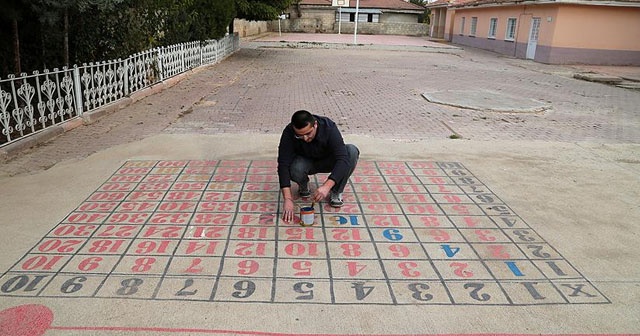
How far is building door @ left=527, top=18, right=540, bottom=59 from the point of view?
23400mm

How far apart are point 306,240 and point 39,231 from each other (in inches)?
83.7

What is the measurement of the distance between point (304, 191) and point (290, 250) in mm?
1058

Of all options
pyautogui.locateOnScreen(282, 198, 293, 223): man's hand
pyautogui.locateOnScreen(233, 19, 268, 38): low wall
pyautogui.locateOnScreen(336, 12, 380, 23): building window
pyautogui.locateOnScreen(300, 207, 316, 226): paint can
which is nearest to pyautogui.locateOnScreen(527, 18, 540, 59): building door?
Result: pyautogui.locateOnScreen(233, 19, 268, 38): low wall

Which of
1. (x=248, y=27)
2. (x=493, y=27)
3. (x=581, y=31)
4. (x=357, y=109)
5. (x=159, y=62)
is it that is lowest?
(x=357, y=109)

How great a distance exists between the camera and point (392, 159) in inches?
229

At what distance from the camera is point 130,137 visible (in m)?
6.68

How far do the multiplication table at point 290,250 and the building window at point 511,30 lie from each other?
2456 cm

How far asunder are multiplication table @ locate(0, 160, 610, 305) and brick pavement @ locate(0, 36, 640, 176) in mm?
2196

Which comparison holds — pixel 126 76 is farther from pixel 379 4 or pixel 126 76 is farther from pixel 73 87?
pixel 379 4

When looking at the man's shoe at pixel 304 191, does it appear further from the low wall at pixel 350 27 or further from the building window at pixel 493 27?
the low wall at pixel 350 27

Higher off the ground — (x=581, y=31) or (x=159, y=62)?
(x=581, y=31)

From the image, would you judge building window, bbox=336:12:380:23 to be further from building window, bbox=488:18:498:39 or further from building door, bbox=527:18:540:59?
building door, bbox=527:18:540:59

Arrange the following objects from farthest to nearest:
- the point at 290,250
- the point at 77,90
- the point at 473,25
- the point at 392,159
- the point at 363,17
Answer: the point at 363,17 → the point at 473,25 → the point at 77,90 → the point at 392,159 → the point at 290,250

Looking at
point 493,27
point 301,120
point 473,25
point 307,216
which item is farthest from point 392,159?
point 473,25
